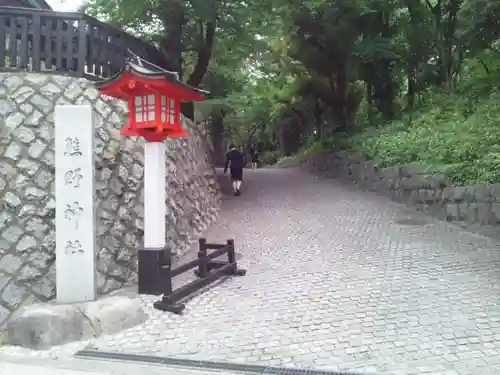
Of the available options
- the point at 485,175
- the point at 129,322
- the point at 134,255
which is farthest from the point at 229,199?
the point at 129,322

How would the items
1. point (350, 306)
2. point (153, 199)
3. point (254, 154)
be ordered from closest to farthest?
1. point (350, 306)
2. point (153, 199)
3. point (254, 154)

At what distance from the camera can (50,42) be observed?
29.7 ft

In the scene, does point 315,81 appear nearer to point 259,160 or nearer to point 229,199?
point 229,199

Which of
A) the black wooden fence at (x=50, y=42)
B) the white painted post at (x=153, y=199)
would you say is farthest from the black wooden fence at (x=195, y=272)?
the black wooden fence at (x=50, y=42)

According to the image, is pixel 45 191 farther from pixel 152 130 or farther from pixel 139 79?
pixel 139 79

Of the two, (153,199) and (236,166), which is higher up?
(236,166)

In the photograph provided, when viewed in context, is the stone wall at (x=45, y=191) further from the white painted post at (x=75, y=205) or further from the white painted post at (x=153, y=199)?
the white painted post at (x=153, y=199)

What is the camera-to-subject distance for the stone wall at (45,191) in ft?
24.0

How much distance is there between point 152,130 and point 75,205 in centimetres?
166

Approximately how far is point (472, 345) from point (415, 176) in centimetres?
794

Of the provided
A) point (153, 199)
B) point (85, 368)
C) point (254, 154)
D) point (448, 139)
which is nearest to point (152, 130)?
point (153, 199)

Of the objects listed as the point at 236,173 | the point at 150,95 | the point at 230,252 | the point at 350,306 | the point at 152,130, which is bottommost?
the point at 350,306

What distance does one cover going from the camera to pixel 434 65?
1648 cm

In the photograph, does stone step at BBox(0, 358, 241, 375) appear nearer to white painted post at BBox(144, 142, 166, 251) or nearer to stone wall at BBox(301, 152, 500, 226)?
white painted post at BBox(144, 142, 166, 251)
